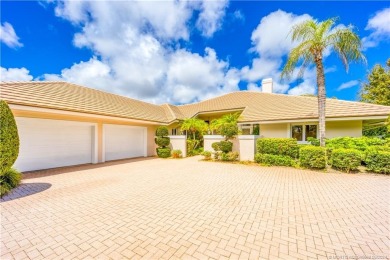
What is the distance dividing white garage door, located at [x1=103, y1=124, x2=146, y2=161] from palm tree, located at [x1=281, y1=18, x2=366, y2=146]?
552 inches

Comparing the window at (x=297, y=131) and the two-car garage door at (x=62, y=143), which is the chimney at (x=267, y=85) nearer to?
the window at (x=297, y=131)

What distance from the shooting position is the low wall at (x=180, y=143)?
16.8 m

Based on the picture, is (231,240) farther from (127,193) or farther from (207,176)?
(207,176)

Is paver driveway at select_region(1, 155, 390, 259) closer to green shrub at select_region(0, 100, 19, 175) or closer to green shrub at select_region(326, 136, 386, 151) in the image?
green shrub at select_region(0, 100, 19, 175)

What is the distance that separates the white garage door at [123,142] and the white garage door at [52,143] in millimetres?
1307

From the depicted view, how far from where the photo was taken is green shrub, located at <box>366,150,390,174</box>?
911 centimetres

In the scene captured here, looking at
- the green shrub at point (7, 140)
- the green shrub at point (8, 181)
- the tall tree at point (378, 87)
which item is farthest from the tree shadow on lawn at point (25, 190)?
the tall tree at point (378, 87)

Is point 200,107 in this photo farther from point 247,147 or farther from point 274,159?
point 274,159

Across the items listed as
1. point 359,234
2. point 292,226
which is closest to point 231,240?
point 292,226

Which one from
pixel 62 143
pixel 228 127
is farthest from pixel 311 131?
pixel 62 143

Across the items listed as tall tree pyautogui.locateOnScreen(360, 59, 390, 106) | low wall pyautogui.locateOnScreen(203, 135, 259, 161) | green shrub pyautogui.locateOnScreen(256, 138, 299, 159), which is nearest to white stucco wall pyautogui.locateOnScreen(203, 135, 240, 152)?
low wall pyautogui.locateOnScreen(203, 135, 259, 161)

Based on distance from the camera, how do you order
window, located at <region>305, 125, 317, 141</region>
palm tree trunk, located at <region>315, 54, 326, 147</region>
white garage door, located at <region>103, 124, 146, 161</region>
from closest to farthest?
palm tree trunk, located at <region>315, 54, 326, 147</region> < white garage door, located at <region>103, 124, 146, 161</region> < window, located at <region>305, 125, 317, 141</region>

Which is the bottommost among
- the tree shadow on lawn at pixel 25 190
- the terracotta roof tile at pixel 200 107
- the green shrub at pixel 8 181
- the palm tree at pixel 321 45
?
the tree shadow on lawn at pixel 25 190

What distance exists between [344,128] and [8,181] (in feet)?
68.8
